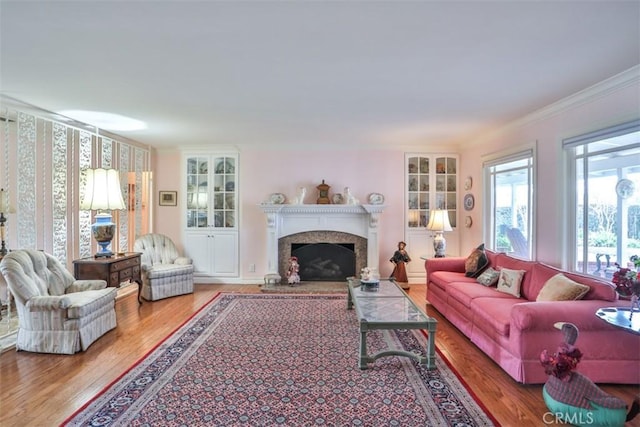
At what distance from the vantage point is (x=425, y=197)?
5.92 m

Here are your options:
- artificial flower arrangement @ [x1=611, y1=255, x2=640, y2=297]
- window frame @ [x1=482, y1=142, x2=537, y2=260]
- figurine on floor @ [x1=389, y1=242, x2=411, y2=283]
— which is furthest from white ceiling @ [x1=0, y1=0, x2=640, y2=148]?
figurine on floor @ [x1=389, y1=242, x2=411, y2=283]

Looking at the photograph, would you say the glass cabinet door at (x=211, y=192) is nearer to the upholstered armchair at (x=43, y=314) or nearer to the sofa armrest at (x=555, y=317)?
the upholstered armchair at (x=43, y=314)

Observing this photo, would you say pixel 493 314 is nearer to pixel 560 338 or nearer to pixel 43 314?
pixel 560 338

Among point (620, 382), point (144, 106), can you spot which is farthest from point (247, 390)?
point (144, 106)

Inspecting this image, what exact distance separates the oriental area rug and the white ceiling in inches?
95.0

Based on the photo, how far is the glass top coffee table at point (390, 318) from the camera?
8.83 feet

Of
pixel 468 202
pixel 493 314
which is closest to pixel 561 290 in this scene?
pixel 493 314

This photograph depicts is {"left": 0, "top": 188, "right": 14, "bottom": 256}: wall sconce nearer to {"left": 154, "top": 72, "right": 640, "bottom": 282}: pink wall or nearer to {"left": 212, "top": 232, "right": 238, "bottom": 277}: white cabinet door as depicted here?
{"left": 154, "top": 72, "right": 640, "bottom": 282}: pink wall

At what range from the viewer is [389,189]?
5.89 meters

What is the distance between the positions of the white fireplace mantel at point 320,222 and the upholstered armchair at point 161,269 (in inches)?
53.4

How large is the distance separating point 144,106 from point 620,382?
4.92 metres

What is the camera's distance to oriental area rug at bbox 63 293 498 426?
6.86ft

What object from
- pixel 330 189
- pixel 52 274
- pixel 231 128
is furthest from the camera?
pixel 330 189

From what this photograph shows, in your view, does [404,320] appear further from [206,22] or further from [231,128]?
[231,128]
